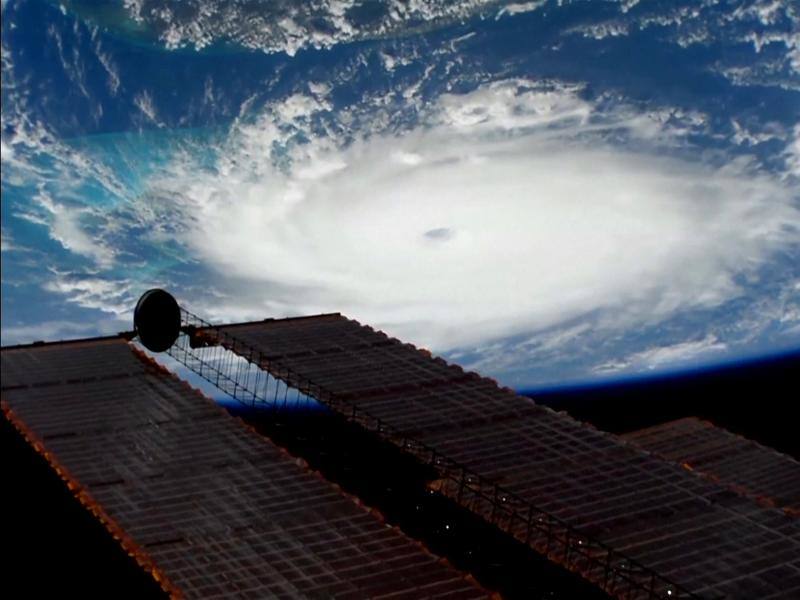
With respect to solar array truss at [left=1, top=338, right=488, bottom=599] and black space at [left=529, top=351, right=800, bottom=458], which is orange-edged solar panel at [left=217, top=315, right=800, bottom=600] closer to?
solar array truss at [left=1, top=338, right=488, bottom=599]

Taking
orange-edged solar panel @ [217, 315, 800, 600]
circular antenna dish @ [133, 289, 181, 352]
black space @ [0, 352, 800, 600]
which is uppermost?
circular antenna dish @ [133, 289, 181, 352]

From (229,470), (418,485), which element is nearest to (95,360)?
(229,470)

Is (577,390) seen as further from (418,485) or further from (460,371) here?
(418,485)

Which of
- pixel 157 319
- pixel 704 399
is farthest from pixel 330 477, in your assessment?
pixel 704 399

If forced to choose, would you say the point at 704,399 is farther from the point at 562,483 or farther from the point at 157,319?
the point at 562,483

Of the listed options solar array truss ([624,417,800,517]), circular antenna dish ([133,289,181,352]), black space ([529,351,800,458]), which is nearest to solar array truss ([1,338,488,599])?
circular antenna dish ([133,289,181,352])

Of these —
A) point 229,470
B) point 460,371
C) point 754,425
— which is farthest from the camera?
point 754,425
